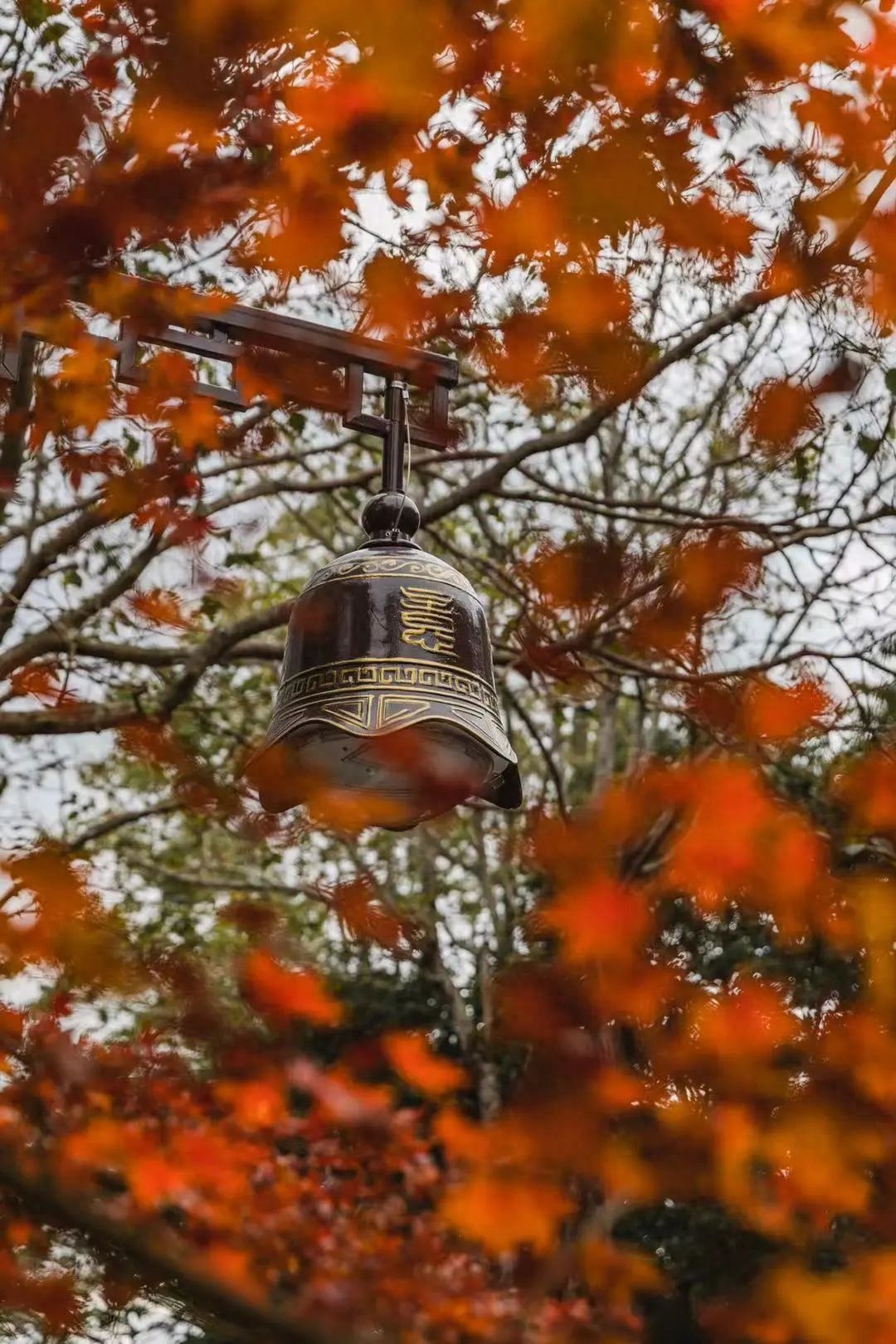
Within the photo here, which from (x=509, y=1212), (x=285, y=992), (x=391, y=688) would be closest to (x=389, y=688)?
(x=391, y=688)

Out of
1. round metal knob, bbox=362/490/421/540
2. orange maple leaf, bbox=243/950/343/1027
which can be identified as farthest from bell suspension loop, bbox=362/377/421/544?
orange maple leaf, bbox=243/950/343/1027

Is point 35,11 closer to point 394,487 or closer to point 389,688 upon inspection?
point 394,487

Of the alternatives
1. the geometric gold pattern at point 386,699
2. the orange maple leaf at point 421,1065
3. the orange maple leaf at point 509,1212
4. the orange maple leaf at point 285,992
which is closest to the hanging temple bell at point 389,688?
the geometric gold pattern at point 386,699

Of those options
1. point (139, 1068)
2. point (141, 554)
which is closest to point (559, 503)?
point (141, 554)

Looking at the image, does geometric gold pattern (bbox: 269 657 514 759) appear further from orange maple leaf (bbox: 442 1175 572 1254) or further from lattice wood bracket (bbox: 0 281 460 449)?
orange maple leaf (bbox: 442 1175 572 1254)

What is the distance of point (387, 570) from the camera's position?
9.36ft

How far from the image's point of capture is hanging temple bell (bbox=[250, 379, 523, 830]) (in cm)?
273

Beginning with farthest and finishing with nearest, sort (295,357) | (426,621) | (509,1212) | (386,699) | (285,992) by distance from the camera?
(285,992) < (509,1212) < (295,357) < (426,621) < (386,699)

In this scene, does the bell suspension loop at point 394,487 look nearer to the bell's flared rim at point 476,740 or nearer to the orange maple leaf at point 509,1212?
the bell's flared rim at point 476,740

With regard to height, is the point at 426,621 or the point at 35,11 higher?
the point at 35,11

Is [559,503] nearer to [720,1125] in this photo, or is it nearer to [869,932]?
[869,932]

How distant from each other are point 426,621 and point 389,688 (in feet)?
0.58

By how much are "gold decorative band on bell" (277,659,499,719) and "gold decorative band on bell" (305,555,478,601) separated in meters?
0.19

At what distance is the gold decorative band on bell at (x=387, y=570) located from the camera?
112 inches
